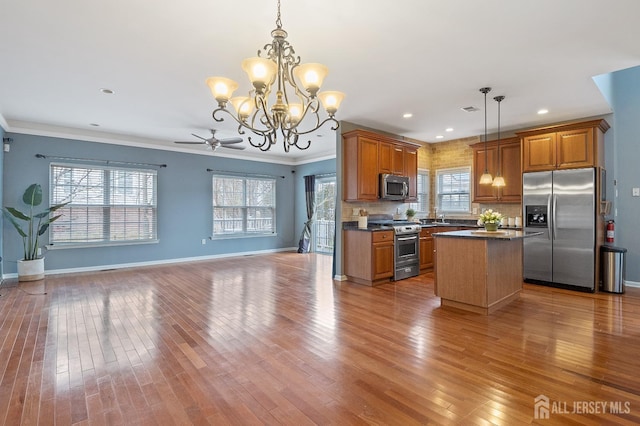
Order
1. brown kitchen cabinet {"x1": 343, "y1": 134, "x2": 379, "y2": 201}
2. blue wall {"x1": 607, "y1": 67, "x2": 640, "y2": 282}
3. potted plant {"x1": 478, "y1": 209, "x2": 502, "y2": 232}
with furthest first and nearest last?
brown kitchen cabinet {"x1": 343, "y1": 134, "x2": 379, "y2": 201}, blue wall {"x1": 607, "y1": 67, "x2": 640, "y2": 282}, potted plant {"x1": 478, "y1": 209, "x2": 502, "y2": 232}

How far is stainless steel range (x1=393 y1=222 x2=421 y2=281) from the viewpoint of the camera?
564 centimetres

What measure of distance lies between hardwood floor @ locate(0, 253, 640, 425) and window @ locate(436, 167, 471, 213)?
8.86 feet

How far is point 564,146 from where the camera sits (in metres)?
5.09

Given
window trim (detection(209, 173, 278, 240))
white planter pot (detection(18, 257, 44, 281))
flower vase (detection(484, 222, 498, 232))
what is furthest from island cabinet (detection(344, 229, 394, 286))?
white planter pot (detection(18, 257, 44, 281))

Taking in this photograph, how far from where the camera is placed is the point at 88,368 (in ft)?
8.30

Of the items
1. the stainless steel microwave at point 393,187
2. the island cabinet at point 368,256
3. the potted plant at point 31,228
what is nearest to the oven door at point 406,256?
the island cabinet at point 368,256

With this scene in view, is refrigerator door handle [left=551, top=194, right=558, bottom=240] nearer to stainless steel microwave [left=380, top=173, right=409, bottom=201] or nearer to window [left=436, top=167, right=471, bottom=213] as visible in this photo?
window [left=436, top=167, right=471, bottom=213]

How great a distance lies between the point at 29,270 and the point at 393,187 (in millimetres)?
6552

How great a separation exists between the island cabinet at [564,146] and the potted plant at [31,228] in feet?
26.6

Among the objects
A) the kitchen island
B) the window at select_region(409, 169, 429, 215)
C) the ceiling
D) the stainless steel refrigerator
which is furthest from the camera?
the window at select_region(409, 169, 429, 215)

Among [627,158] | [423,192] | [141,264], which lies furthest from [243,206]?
[627,158]

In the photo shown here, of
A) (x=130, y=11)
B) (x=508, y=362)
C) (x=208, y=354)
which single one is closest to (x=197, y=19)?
(x=130, y=11)

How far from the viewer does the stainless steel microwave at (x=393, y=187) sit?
5824 mm

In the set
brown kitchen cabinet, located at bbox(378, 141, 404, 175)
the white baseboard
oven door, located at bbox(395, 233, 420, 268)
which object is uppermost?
brown kitchen cabinet, located at bbox(378, 141, 404, 175)
